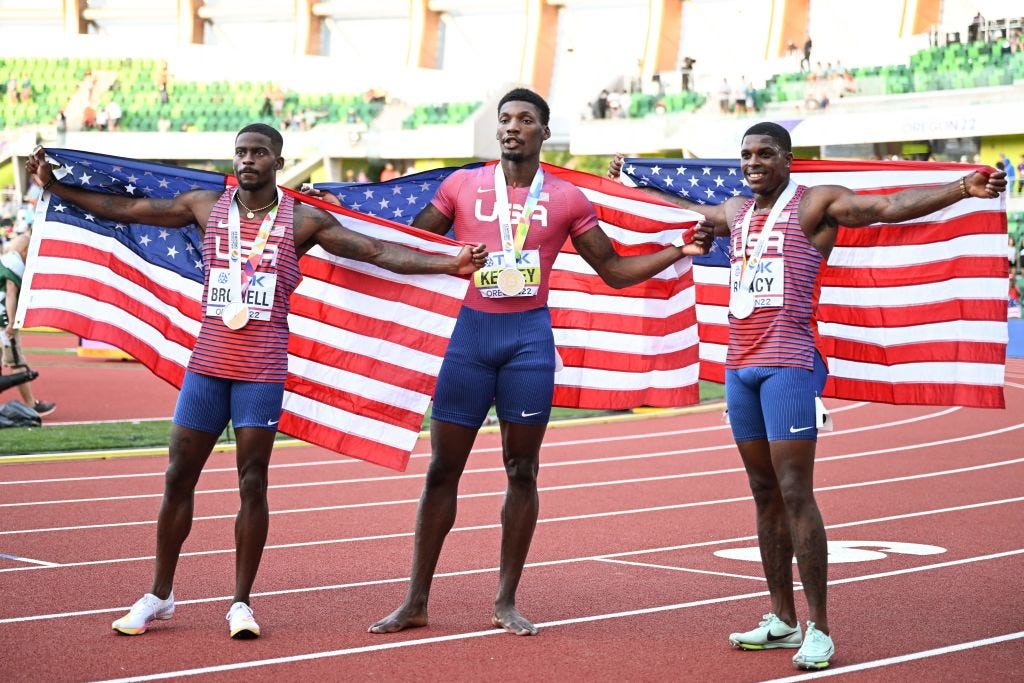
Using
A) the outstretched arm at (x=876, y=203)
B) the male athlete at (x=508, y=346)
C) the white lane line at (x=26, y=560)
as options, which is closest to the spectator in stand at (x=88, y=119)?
the white lane line at (x=26, y=560)

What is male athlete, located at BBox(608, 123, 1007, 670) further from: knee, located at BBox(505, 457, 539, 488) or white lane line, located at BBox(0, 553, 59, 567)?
white lane line, located at BBox(0, 553, 59, 567)

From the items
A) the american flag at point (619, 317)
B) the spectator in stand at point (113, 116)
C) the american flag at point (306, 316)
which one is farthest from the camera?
the spectator in stand at point (113, 116)

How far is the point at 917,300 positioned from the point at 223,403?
10.9ft

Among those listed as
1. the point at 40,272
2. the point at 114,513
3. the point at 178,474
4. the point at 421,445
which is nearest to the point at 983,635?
the point at 178,474

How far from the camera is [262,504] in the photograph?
606cm

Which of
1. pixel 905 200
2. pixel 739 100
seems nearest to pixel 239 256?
pixel 905 200

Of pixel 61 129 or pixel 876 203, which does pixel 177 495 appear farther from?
pixel 61 129

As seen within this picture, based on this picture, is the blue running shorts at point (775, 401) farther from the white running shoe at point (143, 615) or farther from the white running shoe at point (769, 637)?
the white running shoe at point (143, 615)

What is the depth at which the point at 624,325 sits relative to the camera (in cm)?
742

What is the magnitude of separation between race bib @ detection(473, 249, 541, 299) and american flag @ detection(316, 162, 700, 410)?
3.53 ft

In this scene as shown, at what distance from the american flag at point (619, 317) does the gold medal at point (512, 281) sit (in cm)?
117

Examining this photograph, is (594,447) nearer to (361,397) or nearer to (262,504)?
(361,397)

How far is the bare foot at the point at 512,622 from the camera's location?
20.1 ft

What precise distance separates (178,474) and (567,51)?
1742 inches
